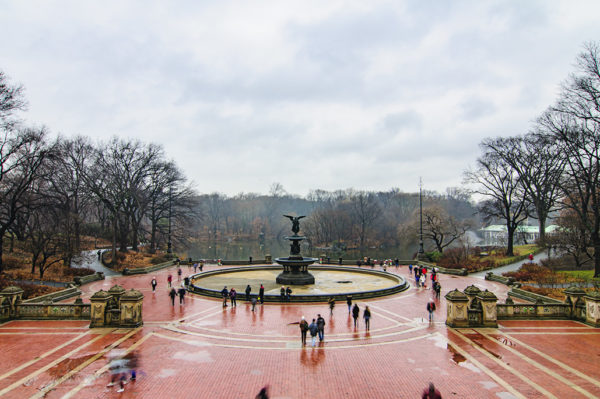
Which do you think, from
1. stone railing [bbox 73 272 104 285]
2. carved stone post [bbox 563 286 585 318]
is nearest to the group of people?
carved stone post [bbox 563 286 585 318]

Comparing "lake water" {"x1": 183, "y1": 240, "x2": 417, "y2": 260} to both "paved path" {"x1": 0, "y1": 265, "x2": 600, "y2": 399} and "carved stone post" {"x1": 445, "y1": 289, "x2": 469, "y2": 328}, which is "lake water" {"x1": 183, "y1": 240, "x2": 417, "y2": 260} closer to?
"paved path" {"x1": 0, "y1": 265, "x2": 600, "y2": 399}

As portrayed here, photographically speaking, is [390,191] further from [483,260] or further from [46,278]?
[46,278]

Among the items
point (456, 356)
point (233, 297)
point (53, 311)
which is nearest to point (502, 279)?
point (456, 356)

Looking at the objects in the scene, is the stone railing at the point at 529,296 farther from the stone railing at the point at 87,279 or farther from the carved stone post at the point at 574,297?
the stone railing at the point at 87,279

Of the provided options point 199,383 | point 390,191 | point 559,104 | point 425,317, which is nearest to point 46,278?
point 199,383

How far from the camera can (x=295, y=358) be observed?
12.5 metres

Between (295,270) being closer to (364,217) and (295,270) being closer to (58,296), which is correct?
(58,296)

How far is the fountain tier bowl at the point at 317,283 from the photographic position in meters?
22.1

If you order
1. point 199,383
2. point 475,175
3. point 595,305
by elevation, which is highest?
point 475,175

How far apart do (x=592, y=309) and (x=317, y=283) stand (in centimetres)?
1679

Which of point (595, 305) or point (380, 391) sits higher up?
point (595, 305)

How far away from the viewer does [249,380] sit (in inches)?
423

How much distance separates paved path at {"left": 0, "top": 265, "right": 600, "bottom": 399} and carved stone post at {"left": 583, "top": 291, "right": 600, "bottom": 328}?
2.04 ft

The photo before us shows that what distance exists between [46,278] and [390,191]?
124 meters
